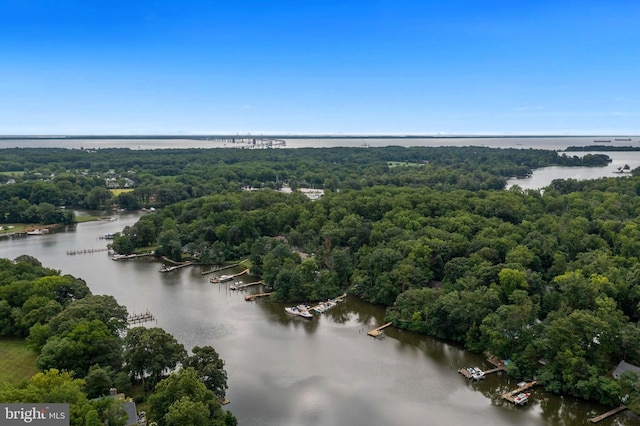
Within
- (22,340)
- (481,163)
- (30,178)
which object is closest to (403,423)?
(22,340)

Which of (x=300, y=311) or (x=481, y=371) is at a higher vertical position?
(x=300, y=311)

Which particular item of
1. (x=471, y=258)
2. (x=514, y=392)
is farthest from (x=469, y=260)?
(x=514, y=392)

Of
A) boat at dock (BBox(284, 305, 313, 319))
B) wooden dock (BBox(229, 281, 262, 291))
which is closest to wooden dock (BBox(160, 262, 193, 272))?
wooden dock (BBox(229, 281, 262, 291))

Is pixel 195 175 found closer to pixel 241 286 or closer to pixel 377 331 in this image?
pixel 241 286

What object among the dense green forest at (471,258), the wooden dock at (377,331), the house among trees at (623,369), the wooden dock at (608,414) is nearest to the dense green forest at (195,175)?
the dense green forest at (471,258)

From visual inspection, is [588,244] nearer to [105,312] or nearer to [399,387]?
[399,387]

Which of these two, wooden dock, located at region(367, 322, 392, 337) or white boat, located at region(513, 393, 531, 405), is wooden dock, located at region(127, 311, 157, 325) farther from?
white boat, located at region(513, 393, 531, 405)

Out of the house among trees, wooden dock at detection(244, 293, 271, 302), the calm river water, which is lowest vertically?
the calm river water
